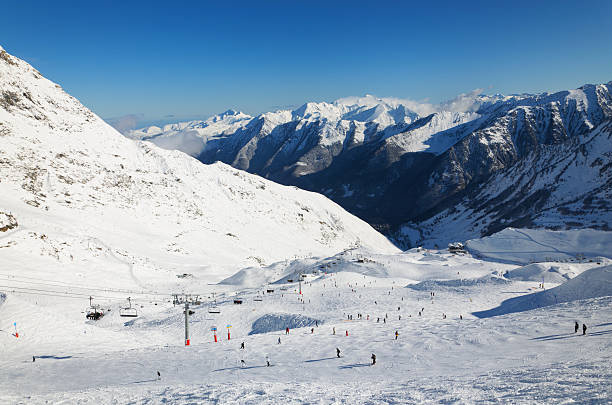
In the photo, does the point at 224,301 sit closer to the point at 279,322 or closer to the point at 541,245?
the point at 279,322

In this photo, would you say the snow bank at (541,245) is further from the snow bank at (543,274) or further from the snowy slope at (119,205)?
the snowy slope at (119,205)

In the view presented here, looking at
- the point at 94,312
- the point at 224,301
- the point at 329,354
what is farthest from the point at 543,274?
the point at 94,312

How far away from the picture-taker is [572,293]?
40875 mm

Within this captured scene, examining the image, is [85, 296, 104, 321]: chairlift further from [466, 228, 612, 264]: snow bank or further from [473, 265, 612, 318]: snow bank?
[466, 228, 612, 264]: snow bank

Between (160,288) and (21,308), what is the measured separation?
36.8m

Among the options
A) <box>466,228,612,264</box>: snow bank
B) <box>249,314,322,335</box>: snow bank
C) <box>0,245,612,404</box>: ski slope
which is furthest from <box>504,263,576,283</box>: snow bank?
<box>466,228,612,264</box>: snow bank

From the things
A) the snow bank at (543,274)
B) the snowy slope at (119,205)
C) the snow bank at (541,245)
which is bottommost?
the snow bank at (543,274)

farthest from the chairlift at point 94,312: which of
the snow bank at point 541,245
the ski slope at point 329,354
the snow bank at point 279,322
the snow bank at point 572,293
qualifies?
the snow bank at point 541,245

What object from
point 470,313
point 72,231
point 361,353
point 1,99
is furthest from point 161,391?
point 1,99

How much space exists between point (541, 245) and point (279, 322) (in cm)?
10732

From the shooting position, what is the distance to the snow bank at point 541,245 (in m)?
108

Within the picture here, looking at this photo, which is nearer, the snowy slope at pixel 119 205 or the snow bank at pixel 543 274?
the snow bank at pixel 543 274

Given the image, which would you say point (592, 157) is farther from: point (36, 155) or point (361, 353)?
point (36, 155)

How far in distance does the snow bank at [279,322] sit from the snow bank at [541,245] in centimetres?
9100
